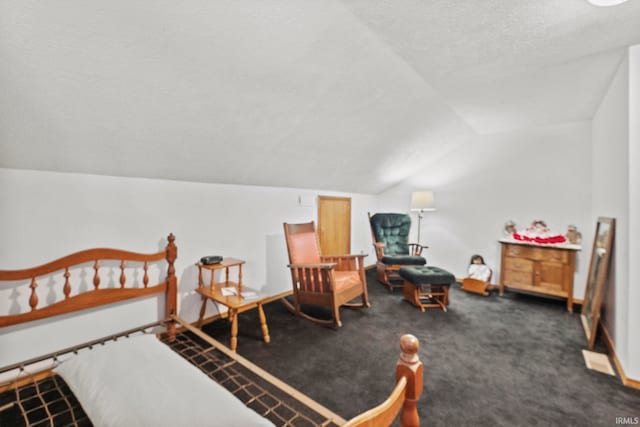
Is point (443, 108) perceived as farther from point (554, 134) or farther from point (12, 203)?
point (12, 203)

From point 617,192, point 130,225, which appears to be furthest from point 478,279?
point 130,225

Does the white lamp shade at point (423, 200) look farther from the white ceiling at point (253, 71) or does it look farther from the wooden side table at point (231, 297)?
the wooden side table at point (231, 297)

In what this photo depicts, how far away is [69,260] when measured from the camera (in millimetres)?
2018

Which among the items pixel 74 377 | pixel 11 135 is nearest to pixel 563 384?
pixel 74 377

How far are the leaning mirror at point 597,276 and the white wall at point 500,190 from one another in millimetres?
820

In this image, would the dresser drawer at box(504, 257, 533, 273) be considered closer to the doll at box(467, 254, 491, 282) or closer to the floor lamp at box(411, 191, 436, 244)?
the doll at box(467, 254, 491, 282)

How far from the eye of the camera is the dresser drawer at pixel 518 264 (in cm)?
386

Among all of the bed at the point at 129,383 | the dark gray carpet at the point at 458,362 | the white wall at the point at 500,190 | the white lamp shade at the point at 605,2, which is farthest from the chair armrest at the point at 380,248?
the white lamp shade at the point at 605,2

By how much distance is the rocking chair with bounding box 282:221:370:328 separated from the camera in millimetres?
3002

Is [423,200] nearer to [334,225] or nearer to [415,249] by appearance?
[415,249]

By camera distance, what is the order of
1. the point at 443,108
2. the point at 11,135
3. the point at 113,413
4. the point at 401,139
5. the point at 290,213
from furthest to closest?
the point at 290,213 < the point at 401,139 < the point at 443,108 < the point at 11,135 < the point at 113,413

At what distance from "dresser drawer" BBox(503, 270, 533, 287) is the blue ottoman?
102 cm

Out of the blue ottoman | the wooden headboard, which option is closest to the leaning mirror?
the blue ottoman

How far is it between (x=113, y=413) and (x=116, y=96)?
1.69m
